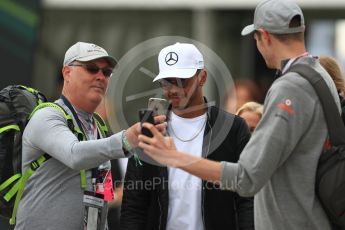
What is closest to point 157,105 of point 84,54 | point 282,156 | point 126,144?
point 126,144

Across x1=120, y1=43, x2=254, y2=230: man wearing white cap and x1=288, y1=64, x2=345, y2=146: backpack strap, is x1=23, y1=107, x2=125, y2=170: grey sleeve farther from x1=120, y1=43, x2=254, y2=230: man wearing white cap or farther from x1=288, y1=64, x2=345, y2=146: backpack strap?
x1=288, y1=64, x2=345, y2=146: backpack strap

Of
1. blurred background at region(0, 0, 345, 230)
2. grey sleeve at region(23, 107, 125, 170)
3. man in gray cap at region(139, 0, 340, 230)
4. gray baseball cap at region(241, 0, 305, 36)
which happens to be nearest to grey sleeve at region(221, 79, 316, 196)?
man in gray cap at region(139, 0, 340, 230)

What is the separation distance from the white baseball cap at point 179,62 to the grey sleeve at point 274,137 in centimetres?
88

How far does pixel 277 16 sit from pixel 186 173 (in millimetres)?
1086

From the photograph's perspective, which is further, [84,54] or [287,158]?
[84,54]

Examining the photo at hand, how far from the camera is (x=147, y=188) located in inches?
172

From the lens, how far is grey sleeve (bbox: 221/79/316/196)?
3.42m

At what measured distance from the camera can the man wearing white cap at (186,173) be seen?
4.25 m

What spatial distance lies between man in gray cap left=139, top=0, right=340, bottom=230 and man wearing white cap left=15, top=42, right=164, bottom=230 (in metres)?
0.49

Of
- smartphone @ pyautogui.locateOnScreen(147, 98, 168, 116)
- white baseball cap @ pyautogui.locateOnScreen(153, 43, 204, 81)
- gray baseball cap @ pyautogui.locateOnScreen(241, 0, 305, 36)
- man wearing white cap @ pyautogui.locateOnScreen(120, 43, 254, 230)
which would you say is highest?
gray baseball cap @ pyautogui.locateOnScreen(241, 0, 305, 36)

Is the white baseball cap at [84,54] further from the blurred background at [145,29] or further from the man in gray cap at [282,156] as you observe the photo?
the blurred background at [145,29]

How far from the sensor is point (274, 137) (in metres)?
3.42

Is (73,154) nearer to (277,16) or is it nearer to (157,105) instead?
(157,105)

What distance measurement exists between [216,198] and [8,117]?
1251 millimetres
